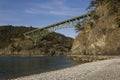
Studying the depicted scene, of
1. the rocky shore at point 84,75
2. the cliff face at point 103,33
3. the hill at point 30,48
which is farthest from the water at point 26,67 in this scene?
the hill at point 30,48

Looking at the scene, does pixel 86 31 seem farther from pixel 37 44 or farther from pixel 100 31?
pixel 37 44

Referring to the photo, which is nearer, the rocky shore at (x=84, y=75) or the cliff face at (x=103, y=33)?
the rocky shore at (x=84, y=75)

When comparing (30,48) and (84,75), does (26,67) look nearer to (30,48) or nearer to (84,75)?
(84,75)

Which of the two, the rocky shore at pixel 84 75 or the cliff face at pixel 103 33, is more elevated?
the cliff face at pixel 103 33

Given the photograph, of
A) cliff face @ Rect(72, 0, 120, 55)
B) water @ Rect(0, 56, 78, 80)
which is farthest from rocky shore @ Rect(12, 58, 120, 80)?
cliff face @ Rect(72, 0, 120, 55)

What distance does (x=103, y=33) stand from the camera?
263 ft

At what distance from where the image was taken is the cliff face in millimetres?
73562

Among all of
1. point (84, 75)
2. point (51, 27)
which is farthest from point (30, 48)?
point (84, 75)

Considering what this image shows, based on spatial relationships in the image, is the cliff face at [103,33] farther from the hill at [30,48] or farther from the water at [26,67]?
the hill at [30,48]

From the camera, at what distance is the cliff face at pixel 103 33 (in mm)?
73562

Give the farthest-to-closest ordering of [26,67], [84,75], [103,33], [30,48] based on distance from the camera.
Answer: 1. [30,48]
2. [103,33]
3. [26,67]
4. [84,75]

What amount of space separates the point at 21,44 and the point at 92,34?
343 feet

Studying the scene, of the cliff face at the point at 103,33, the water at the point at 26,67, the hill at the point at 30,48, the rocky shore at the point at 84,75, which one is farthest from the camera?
the hill at the point at 30,48

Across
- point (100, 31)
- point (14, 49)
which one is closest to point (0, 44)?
point (14, 49)
